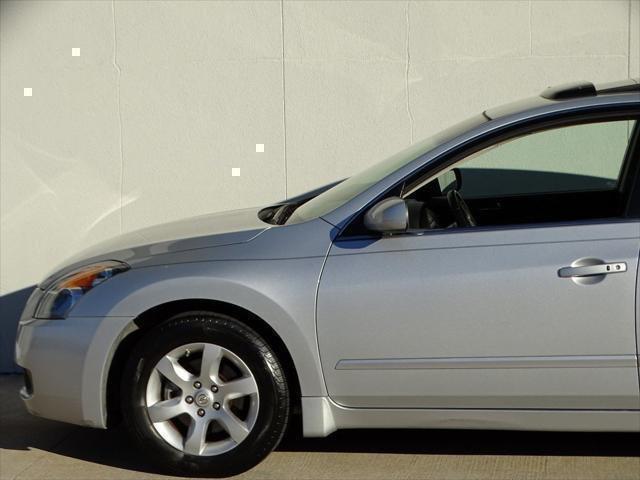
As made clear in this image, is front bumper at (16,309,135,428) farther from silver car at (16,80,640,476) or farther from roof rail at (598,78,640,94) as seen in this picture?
roof rail at (598,78,640,94)

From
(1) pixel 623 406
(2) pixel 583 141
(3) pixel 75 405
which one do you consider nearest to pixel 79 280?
(3) pixel 75 405

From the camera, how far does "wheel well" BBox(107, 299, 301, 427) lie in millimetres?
4754

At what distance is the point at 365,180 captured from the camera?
512 cm

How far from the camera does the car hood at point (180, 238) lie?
488 centimetres

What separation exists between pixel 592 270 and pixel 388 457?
4.41 ft

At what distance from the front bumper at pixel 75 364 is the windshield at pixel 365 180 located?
0.98 m

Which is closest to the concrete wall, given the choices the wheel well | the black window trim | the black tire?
the black window trim

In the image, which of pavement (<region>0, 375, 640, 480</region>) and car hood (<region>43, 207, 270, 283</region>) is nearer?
pavement (<region>0, 375, 640, 480</region>)

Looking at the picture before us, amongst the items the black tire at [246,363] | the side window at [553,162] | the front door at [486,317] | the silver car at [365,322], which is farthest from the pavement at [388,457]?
the side window at [553,162]

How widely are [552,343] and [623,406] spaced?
1.28 feet

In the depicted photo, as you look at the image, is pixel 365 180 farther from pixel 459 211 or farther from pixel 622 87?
pixel 622 87

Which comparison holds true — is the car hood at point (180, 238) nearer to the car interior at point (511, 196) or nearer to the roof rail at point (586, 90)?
the car interior at point (511, 196)

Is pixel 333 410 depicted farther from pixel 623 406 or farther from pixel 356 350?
pixel 623 406

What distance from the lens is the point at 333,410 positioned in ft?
15.4
